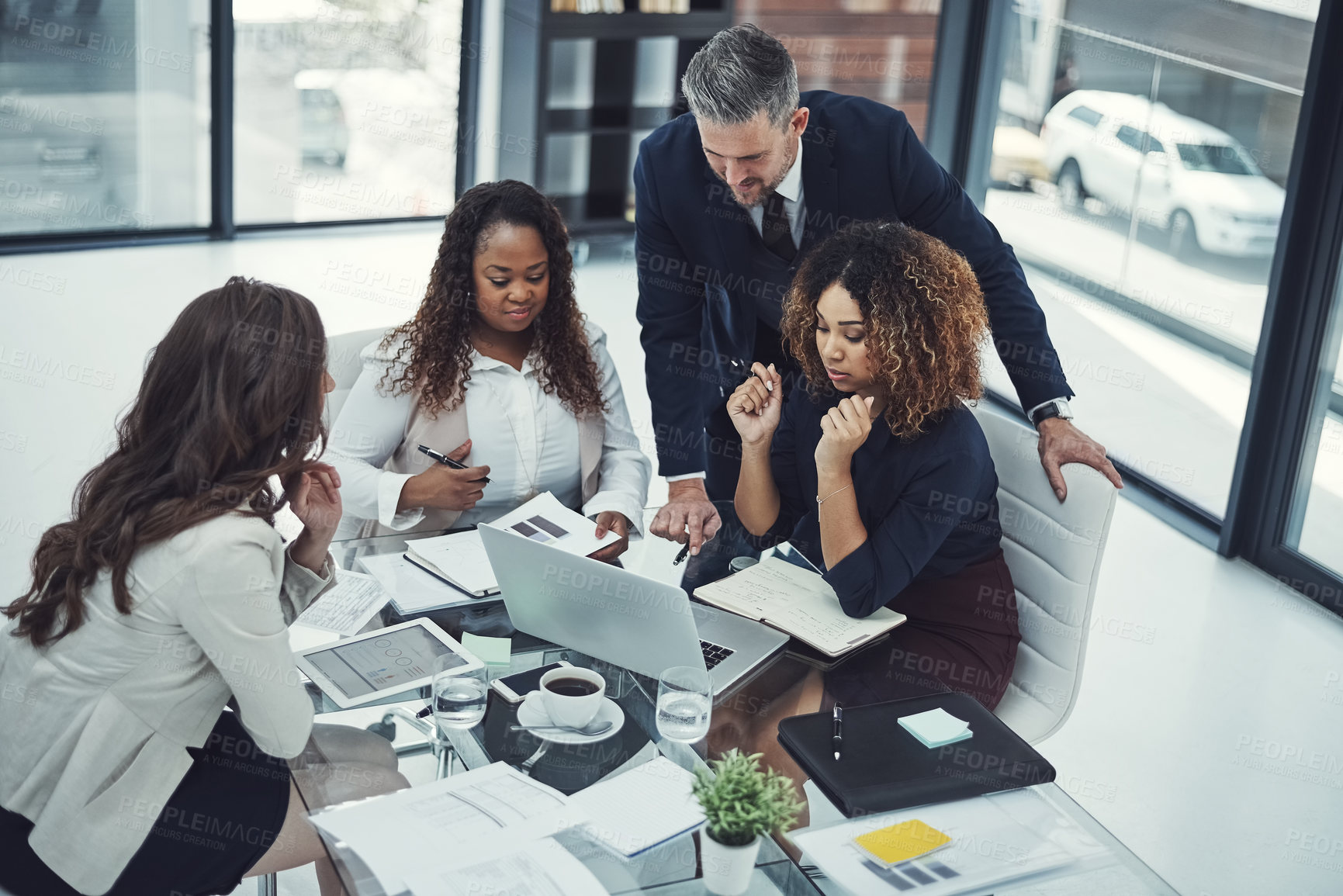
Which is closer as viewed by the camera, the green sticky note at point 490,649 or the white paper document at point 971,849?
the white paper document at point 971,849

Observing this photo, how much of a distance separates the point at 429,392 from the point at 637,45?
15.3ft

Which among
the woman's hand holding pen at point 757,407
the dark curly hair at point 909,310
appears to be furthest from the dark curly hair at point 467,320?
the dark curly hair at point 909,310

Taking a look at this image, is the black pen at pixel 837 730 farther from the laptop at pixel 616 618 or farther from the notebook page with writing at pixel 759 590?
the notebook page with writing at pixel 759 590

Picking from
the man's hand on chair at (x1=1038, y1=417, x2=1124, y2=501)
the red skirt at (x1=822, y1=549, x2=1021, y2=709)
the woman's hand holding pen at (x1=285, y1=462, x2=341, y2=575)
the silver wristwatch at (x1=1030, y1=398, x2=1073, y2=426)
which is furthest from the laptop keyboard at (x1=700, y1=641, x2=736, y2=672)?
→ the silver wristwatch at (x1=1030, y1=398, x2=1073, y2=426)

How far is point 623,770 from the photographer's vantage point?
1.79 metres

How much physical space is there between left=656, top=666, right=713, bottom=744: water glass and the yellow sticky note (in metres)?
0.29

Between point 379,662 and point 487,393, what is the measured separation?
0.81 metres

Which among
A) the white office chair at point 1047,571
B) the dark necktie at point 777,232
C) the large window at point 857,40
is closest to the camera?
the white office chair at point 1047,571

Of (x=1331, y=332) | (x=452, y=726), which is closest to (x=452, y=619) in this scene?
(x=452, y=726)

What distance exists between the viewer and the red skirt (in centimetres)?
206

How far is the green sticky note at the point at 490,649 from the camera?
2.05m

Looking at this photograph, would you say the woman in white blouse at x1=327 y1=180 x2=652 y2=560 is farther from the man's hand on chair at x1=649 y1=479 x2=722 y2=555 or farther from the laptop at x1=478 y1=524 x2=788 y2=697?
the laptop at x1=478 y1=524 x2=788 y2=697

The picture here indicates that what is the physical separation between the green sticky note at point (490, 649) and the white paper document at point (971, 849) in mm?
588

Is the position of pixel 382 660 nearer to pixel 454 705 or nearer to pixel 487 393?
A: pixel 454 705
